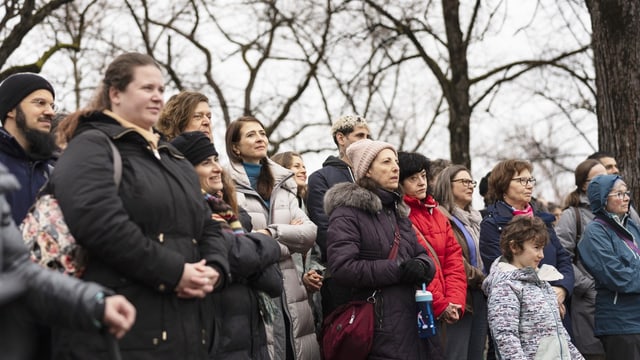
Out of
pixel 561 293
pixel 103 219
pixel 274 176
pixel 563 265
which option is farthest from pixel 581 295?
pixel 103 219

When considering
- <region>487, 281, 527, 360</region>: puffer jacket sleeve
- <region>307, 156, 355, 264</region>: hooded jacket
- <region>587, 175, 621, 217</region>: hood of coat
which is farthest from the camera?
<region>587, 175, 621, 217</region>: hood of coat

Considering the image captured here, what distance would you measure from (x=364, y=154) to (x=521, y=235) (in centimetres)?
144

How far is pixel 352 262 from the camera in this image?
5.83m

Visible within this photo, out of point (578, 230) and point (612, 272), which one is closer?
point (612, 272)

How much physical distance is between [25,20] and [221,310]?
28.4 feet

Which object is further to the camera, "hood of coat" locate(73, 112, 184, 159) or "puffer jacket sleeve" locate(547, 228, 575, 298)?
"puffer jacket sleeve" locate(547, 228, 575, 298)

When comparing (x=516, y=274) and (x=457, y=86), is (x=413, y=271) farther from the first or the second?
(x=457, y=86)

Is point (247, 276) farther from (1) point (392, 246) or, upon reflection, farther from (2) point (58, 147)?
(1) point (392, 246)

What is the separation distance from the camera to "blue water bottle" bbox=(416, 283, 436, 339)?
579cm

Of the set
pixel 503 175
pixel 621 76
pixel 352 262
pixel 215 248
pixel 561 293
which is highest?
pixel 621 76

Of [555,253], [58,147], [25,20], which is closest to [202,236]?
[58,147]

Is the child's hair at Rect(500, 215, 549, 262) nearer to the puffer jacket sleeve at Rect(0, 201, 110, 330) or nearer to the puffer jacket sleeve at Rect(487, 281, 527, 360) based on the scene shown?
the puffer jacket sleeve at Rect(487, 281, 527, 360)

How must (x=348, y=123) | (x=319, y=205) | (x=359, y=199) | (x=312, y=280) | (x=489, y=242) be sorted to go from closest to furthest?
(x=359, y=199) < (x=312, y=280) < (x=319, y=205) < (x=489, y=242) < (x=348, y=123)

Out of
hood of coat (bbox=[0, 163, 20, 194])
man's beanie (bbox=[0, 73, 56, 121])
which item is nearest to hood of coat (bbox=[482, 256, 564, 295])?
man's beanie (bbox=[0, 73, 56, 121])
